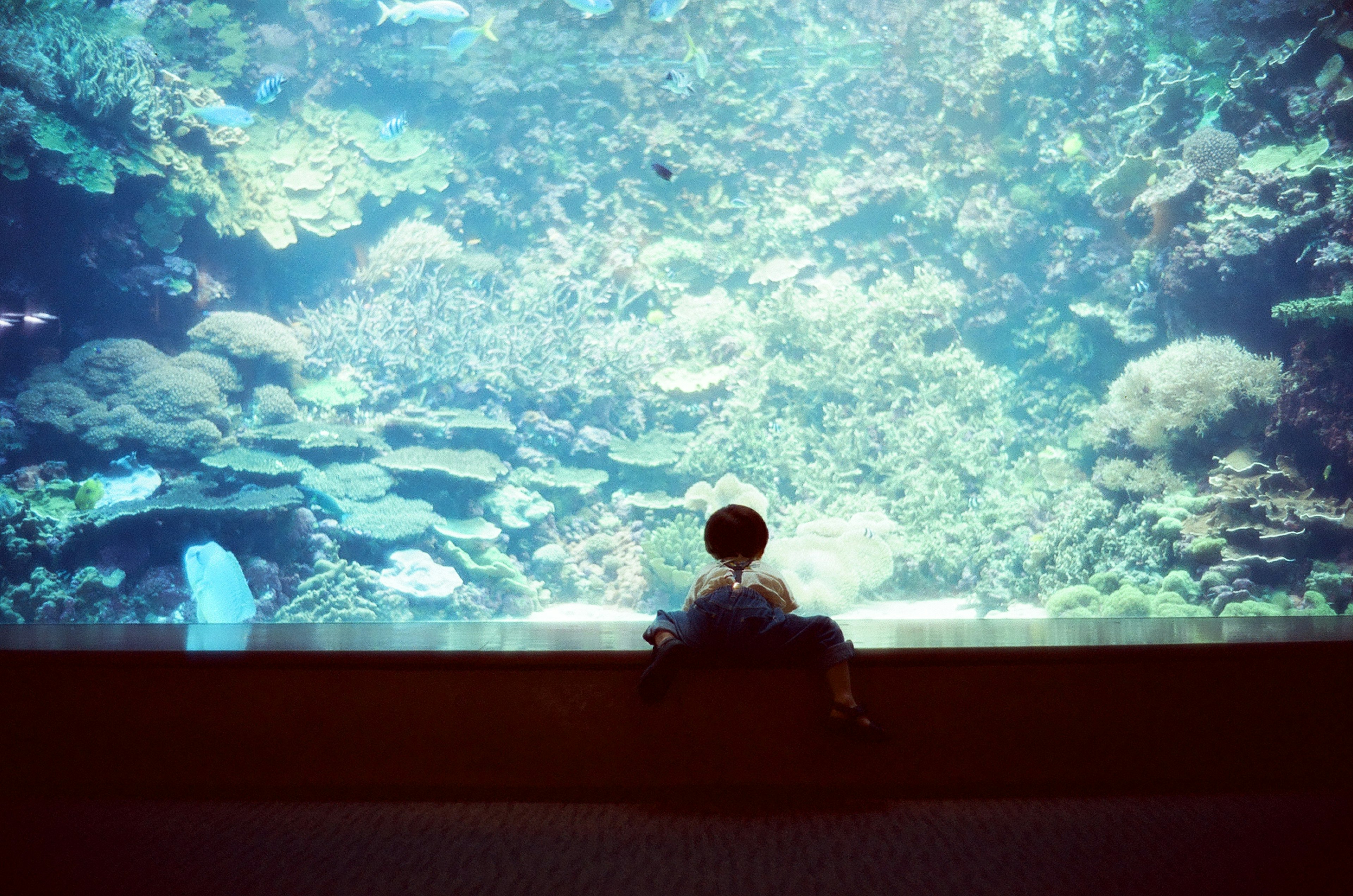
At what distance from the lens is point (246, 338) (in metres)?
7.65

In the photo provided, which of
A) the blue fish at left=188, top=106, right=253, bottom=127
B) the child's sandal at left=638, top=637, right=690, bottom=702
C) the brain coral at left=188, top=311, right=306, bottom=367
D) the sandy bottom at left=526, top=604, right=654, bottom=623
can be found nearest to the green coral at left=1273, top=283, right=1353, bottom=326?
the sandy bottom at left=526, top=604, right=654, bottom=623

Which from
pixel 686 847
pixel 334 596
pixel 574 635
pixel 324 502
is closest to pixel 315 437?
pixel 324 502

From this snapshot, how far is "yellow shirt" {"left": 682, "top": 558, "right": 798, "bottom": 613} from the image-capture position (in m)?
1.62

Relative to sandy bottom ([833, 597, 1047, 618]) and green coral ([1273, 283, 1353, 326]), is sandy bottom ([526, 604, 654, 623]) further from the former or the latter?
green coral ([1273, 283, 1353, 326])

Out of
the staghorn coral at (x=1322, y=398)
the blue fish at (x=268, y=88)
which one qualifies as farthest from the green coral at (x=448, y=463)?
the staghorn coral at (x=1322, y=398)

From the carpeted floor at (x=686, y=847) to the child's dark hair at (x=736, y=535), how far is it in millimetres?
618

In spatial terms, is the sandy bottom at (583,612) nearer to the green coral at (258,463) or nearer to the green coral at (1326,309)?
the green coral at (258,463)

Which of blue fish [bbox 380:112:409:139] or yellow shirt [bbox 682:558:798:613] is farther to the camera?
blue fish [bbox 380:112:409:139]

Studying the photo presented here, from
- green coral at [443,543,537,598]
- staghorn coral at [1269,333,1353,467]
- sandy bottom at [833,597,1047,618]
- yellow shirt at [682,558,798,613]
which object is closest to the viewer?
yellow shirt at [682,558,798,613]

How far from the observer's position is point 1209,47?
8.30 meters

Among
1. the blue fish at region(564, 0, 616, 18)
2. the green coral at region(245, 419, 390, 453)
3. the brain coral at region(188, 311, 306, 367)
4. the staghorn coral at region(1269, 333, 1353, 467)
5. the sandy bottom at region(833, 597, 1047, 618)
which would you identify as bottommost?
the sandy bottom at region(833, 597, 1047, 618)

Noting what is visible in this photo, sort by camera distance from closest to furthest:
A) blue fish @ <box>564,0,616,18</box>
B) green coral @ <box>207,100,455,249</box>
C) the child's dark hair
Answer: the child's dark hair
blue fish @ <box>564,0,616,18</box>
green coral @ <box>207,100,455,249</box>

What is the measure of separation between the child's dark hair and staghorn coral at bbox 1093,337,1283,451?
718 cm

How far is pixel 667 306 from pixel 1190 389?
6.19 m
